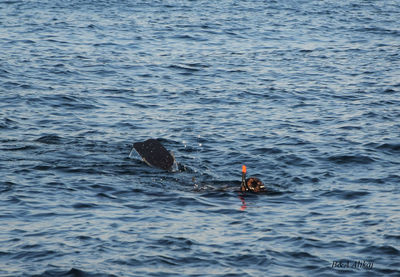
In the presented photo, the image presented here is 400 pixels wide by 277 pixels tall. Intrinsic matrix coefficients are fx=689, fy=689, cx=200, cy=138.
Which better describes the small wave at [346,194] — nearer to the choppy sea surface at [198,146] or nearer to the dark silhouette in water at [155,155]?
the choppy sea surface at [198,146]

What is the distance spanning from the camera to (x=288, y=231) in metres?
13.5

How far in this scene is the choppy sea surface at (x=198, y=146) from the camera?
41.3 ft

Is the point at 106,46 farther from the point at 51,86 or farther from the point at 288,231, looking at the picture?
the point at 288,231

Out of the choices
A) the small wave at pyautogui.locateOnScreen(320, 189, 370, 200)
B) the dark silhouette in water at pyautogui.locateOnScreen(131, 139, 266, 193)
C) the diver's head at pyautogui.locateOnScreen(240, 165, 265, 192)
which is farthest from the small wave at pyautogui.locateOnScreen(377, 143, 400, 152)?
the dark silhouette in water at pyautogui.locateOnScreen(131, 139, 266, 193)

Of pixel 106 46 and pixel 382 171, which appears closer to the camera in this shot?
pixel 382 171

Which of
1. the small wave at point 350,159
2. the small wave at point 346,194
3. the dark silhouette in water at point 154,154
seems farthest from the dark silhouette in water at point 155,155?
the small wave at point 350,159

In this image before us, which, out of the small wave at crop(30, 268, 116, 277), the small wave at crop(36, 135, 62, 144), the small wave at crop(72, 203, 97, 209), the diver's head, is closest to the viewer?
the small wave at crop(30, 268, 116, 277)

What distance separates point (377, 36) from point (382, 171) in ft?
59.9

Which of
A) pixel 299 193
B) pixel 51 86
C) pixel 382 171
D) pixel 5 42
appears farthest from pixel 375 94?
pixel 5 42

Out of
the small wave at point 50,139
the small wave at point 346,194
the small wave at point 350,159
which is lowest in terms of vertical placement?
the small wave at point 350,159

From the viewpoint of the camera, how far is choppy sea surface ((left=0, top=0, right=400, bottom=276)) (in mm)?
12578

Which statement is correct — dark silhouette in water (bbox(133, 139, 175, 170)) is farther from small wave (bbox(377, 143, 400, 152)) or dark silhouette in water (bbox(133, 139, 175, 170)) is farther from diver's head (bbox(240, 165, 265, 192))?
small wave (bbox(377, 143, 400, 152))

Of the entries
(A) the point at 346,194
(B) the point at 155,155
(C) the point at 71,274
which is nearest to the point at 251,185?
(A) the point at 346,194

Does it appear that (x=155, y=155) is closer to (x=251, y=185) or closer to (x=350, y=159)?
(x=251, y=185)
